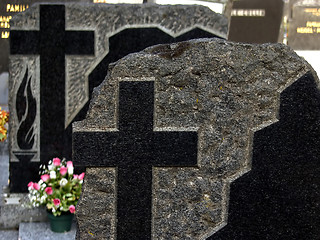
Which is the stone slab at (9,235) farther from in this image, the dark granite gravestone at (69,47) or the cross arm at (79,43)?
the cross arm at (79,43)

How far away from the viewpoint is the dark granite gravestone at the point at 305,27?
11547mm

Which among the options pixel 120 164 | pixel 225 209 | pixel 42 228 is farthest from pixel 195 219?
pixel 42 228

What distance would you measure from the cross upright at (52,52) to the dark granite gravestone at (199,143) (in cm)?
201

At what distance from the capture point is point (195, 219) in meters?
2.65

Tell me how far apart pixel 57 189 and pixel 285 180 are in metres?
2.17

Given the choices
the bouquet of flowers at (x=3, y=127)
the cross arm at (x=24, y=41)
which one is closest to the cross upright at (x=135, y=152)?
the cross arm at (x=24, y=41)

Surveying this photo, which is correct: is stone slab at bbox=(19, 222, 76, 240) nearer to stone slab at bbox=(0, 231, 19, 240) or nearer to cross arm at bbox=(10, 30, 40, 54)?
stone slab at bbox=(0, 231, 19, 240)

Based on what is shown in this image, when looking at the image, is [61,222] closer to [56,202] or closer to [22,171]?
[56,202]

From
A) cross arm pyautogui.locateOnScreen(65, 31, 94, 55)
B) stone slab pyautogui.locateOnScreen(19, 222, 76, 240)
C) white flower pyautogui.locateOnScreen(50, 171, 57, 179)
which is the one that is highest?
cross arm pyautogui.locateOnScreen(65, 31, 94, 55)

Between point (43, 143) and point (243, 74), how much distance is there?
2.38 meters

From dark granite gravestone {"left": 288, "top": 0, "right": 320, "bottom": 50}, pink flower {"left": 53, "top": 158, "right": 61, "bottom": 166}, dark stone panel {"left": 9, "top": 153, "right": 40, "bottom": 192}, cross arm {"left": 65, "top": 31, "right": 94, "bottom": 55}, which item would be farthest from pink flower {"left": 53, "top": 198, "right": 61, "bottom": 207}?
dark granite gravestone {"left": 288, "top": 0, "right": 320, "bottom": 50}

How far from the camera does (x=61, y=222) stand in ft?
14.3

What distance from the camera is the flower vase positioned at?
4.34m

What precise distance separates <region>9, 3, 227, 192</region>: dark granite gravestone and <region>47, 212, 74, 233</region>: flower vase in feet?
1.75
